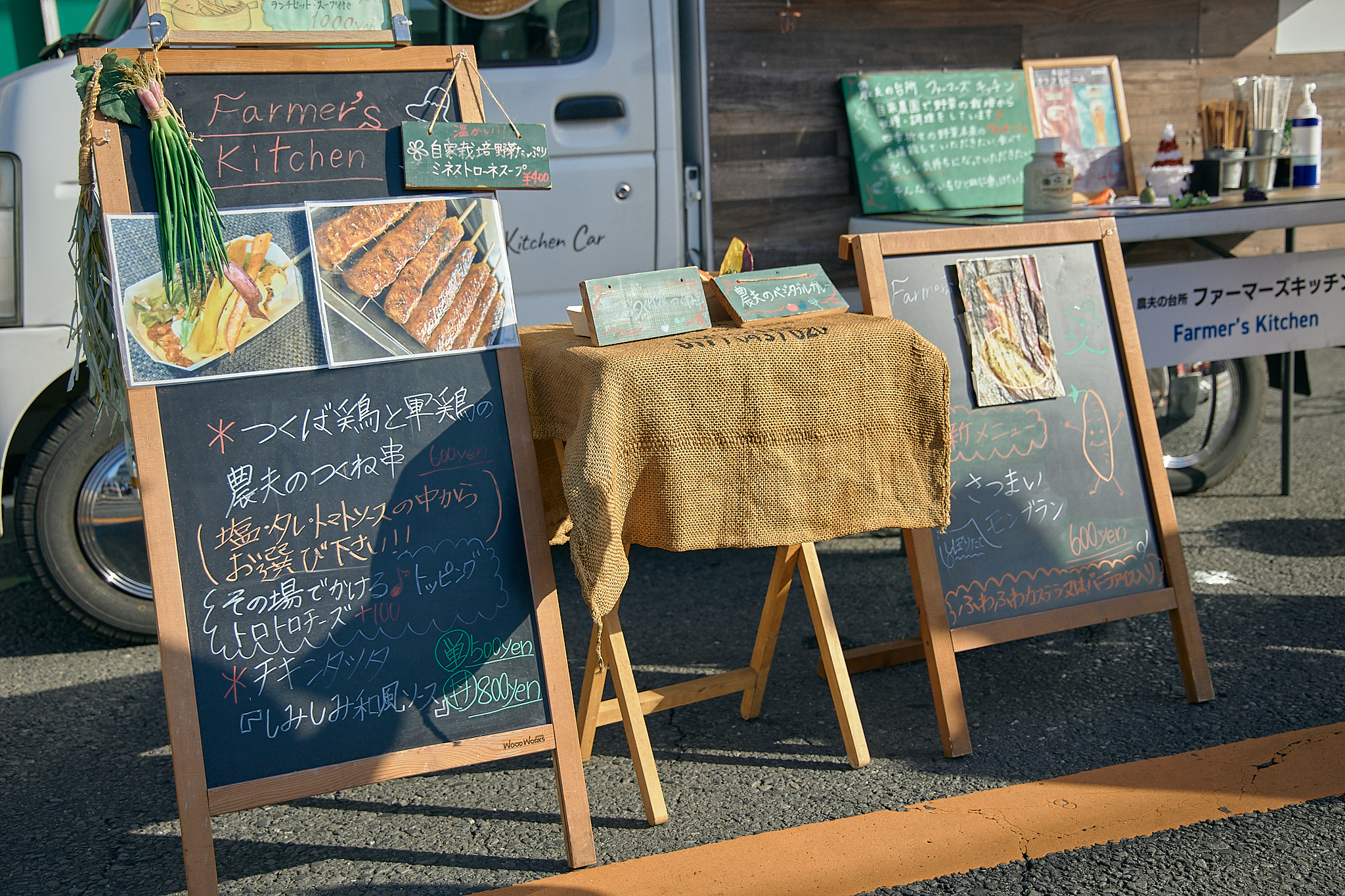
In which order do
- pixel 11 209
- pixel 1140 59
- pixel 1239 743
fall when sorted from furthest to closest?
1. pixel 1140 59
2. pixel 11 209
3. pixel 1239 743

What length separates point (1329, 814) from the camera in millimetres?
2402

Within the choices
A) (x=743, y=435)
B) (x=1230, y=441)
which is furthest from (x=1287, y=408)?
(x=743, y=435)

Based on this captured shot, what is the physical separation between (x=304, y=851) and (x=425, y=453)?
968 millimetres

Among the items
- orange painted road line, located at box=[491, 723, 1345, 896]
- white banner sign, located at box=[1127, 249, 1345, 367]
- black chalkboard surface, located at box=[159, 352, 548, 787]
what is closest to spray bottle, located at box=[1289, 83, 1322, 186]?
white banner sign, located at box=[1127, 249, 1345, 367]

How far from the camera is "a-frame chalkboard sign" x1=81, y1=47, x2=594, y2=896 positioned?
7.03ft

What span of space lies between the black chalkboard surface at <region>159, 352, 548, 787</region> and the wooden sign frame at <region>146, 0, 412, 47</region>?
74 cm

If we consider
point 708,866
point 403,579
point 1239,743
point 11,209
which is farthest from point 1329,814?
point 11,209

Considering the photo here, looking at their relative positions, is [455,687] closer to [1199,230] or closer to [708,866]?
[708,866]

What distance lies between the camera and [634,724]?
97.3 inches

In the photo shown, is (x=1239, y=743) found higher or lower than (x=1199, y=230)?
lower

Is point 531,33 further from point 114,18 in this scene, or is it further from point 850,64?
point 114,18

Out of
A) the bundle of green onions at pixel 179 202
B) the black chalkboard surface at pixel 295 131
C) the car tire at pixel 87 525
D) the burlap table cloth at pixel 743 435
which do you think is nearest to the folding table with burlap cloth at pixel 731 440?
the burlap table cloth at pixel 743 435

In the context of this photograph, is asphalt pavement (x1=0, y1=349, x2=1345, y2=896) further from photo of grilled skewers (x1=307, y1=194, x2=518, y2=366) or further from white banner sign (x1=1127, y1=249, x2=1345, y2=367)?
photo of grilled skewers (x1=307, y1=194, x2=518, y2=366)

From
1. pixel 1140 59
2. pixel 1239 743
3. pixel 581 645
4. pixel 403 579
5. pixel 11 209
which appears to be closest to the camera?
pixel 403 579
